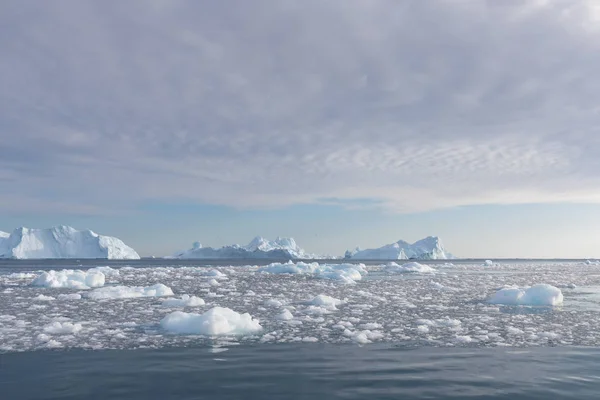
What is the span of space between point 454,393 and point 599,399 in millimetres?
2039

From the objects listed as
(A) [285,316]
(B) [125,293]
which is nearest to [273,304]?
(A) [285,316]

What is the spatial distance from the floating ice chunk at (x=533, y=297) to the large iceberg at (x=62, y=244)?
132 meters

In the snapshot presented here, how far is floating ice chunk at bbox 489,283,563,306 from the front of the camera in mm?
17922

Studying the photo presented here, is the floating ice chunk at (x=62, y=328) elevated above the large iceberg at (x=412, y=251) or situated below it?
below

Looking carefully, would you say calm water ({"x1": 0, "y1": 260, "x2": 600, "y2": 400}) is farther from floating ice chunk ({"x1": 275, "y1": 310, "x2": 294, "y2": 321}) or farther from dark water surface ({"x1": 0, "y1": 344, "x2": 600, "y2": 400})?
floating ice chunk ({"x1": 275, "y1": 310, "x2": 294, "y2": 321})

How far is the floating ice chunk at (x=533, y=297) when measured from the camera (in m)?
17.9

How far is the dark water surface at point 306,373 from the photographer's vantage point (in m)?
7.07

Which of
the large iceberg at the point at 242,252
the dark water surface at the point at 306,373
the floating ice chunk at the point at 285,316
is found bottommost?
the dark water surface at the point at 306,373

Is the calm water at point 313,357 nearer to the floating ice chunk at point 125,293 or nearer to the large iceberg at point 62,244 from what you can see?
the floating ice chunk at point 125,293

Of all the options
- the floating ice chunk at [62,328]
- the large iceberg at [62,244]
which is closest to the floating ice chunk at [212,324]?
the floating ice chunk at [62,328]

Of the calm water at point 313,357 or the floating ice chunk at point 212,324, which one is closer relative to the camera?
the calm water at point 313,357

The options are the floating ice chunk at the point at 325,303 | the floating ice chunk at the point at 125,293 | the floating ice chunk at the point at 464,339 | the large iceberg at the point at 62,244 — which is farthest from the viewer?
the large iceberg at the point at 62,244

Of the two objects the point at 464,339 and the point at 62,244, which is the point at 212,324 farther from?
the point at 62,244

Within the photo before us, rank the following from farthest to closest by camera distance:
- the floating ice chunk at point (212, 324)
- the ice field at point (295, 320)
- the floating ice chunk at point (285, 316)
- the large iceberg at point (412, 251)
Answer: the large iceberg at point (412, 251)
the floating ice chunk at point (285, 316)
the floating ice chunk at point (212, 324)
the ice field at point (295, 320)
